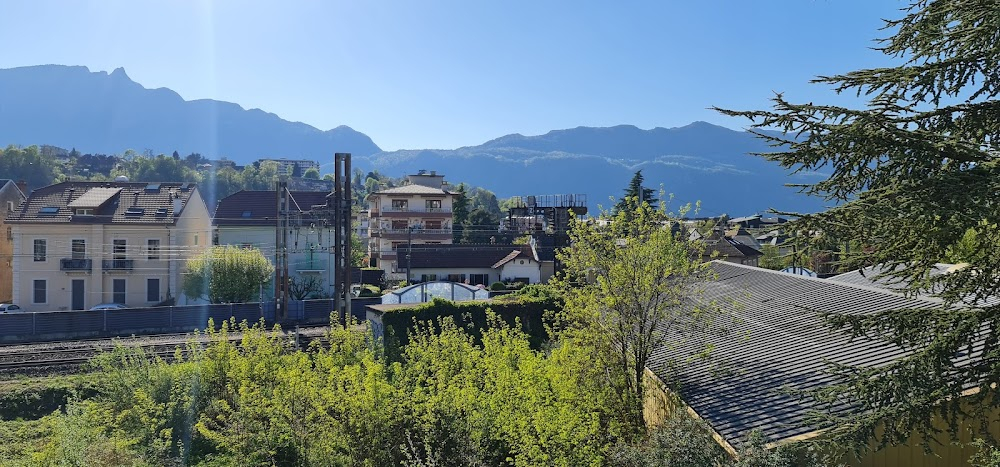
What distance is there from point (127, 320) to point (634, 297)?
25.7m

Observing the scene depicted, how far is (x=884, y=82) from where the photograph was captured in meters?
6.22

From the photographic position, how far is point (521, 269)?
51.5 metres

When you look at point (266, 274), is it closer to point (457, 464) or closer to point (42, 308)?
point (42, 308)

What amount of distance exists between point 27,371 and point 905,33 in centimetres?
2604

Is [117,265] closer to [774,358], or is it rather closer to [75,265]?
[75,265]

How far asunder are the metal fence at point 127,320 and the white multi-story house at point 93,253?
9437mm

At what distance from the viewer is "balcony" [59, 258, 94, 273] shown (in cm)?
4006

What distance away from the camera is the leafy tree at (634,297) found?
12.4 meters

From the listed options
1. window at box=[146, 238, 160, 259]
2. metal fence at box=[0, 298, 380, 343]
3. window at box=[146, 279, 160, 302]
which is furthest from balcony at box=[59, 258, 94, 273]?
metal fence at box=[0, 298, 380, 343]

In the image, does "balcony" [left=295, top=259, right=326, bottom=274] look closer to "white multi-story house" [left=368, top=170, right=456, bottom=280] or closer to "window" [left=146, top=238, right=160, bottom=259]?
"window" [left=146, top=238, right=160, bottom=259]

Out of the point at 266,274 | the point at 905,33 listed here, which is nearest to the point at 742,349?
the point at 905,33

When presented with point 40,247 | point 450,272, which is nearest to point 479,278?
point 450,272

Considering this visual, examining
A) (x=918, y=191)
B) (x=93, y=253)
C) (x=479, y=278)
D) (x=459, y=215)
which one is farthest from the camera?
(x=459, y=215)

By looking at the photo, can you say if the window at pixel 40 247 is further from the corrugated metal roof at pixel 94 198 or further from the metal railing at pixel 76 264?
the corrugated metal roof at pixel 94 198
